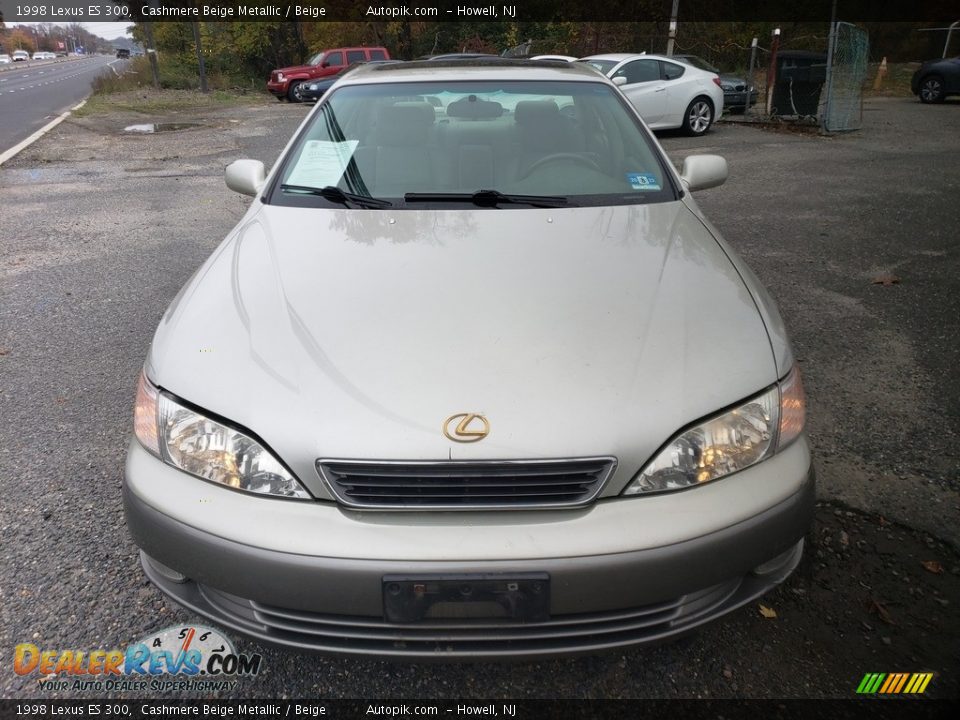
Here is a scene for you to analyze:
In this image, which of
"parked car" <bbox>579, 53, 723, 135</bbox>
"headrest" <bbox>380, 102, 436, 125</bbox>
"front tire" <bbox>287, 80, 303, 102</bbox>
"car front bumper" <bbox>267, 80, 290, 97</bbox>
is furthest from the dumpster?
"car front bumper" <bbox>267, 80, 290, 97</bbox>

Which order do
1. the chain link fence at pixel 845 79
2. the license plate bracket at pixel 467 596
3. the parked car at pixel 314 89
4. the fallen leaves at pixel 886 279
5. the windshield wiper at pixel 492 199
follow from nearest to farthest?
the license plate bracket at pixel 467 596 < the windshield wiper at pixel 492 199 < the fallen leaves at pixel 886 279 < the chain link fence at pixel 845 79 < the parked car at pixel 314 89

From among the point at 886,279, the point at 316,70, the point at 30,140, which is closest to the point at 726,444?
the point at 886,279

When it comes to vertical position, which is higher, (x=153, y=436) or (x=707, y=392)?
(x=707, y=392)

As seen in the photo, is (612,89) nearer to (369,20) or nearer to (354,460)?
(354,460)

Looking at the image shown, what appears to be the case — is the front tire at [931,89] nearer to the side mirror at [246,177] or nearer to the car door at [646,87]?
the car door at [646,87]

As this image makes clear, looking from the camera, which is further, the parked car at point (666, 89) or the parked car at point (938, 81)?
the parked car at point (938, 81)

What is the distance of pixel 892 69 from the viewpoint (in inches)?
939

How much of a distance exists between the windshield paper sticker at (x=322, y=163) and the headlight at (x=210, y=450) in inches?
50.3

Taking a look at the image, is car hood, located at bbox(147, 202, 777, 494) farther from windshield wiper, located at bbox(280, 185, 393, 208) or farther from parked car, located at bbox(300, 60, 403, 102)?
parked car, located at bbox(300, 60, 403, 102)

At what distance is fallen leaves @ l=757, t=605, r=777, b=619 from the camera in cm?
206

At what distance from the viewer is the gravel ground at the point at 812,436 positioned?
191 centimetres

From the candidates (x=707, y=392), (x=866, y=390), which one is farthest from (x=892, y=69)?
(x=707, y=392)

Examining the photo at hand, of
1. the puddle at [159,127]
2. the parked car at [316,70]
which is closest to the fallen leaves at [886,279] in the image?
the puddle at [159,127]

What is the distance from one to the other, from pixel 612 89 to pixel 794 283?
7.33ft
